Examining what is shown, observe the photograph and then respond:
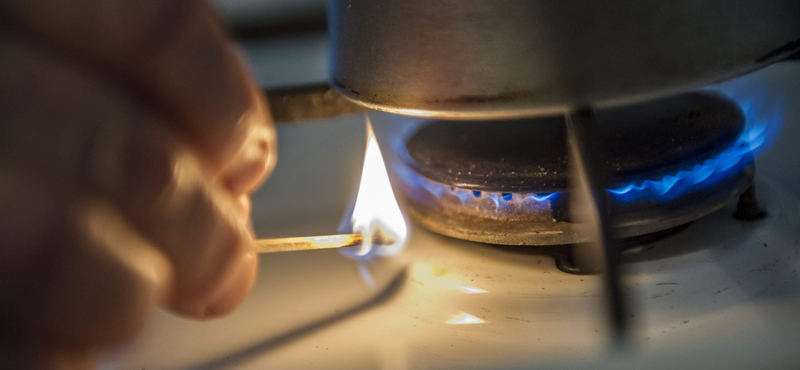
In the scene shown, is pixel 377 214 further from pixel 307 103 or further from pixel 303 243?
pixel 307 103

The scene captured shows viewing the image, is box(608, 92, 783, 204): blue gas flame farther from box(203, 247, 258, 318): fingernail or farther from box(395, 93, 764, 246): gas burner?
box(203, 247, 258, 318): fingernail

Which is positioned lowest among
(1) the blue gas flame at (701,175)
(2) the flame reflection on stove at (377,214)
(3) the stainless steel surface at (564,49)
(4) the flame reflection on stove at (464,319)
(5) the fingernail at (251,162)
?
(4) the flame reflection on stove at (464,319)

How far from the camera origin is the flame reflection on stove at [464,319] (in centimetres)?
36

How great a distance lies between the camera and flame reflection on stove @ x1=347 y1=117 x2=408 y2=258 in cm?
43

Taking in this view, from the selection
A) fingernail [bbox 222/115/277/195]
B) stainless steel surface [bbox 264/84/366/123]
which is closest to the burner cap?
fingernail [bbox 222/115/277/195]

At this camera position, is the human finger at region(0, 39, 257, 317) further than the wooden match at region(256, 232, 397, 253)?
No

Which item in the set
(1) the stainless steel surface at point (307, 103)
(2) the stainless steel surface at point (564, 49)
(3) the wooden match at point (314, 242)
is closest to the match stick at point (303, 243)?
(3) the wooden match at point (314, 242)

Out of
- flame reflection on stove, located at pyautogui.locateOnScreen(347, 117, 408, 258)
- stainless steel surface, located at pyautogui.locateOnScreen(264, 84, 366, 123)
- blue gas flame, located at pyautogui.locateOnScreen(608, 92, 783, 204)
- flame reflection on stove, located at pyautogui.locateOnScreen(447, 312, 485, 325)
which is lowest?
stainless steel surface, located at pyautogui.locateOnScreen(264, 84, 366, 123)

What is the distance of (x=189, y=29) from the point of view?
0.28 meters

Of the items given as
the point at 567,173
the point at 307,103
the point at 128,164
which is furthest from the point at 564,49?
the point at 307,103

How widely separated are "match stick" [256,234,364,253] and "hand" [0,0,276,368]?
0.22 ft

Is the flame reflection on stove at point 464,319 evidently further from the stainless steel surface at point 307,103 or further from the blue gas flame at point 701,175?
the stainless steel surface at point 307,103

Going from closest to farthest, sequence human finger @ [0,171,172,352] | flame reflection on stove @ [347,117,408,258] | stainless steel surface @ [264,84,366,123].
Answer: human finger @ [0,171,172,352] → flame reflection on stove @ [347,117,408,258] → stainless steel surface @ [264,84,366,123]

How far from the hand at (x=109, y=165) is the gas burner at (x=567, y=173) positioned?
0.56ft
